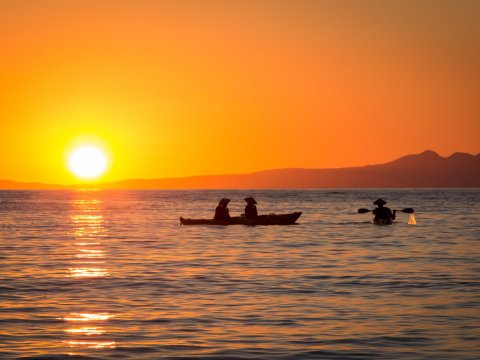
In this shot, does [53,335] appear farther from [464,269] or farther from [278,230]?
[278,230]

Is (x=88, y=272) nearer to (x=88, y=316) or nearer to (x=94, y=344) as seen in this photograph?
(x=88, y=316)

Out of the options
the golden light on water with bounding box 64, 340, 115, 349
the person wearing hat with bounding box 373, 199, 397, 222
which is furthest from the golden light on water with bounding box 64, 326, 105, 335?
the person wearing hat with bounding box 373, 199, 397, 222

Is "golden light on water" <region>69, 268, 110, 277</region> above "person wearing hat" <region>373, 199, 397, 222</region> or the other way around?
the other way around

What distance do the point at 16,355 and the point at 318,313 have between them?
7661mm

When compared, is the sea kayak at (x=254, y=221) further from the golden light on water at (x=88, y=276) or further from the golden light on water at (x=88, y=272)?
the golden light on water at (x=88, y=272)

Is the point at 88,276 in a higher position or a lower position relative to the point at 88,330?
higher

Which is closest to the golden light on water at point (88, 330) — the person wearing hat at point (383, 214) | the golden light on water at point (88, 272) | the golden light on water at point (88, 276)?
the golden light on water at point (88, 276)

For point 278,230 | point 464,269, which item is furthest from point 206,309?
point 278,230

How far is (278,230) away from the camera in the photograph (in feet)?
196

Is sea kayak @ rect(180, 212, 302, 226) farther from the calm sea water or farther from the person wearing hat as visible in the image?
the calm sea water

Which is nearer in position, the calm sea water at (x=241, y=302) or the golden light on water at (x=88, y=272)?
the calm sea water at (x=241, y=302)

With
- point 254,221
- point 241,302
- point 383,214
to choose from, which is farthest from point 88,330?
point 383,214

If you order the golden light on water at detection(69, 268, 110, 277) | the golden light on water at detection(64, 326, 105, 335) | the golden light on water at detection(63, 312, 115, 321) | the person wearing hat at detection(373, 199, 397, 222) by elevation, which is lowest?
the golden light on water at detection(64, 326, 105, 335)

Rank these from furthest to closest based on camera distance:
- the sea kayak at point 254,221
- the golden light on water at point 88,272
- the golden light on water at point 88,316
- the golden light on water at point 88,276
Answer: the sea kayak at point 254,221
the golden light on water at point 88,272
the golden light on water at point 88,316
the golden light on water at point 88,276
